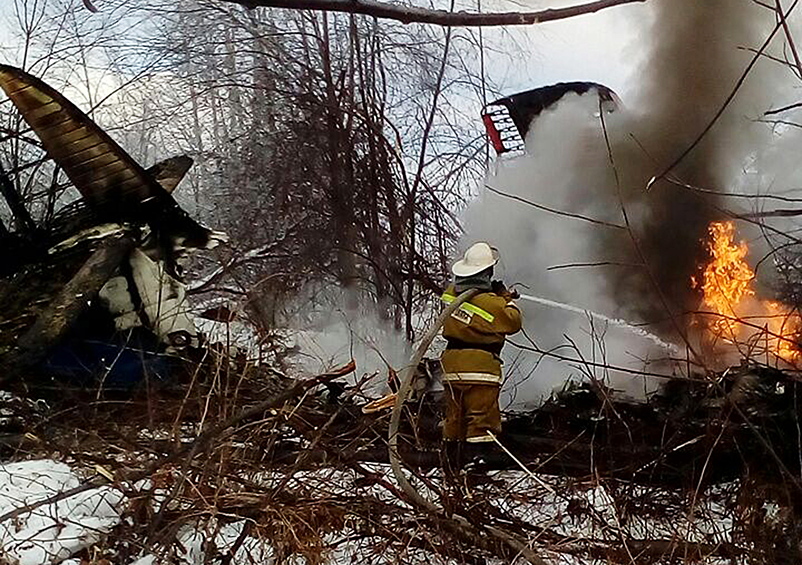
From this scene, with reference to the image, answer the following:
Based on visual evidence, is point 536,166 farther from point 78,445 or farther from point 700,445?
point 78,445

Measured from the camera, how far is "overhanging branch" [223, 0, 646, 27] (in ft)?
4.50

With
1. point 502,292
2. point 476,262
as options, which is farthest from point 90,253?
point 502,292

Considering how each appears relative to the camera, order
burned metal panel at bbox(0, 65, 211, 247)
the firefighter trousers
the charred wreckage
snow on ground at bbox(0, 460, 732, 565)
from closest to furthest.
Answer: snow on ground at bbox(0, 460, 732, 565), the charred wreckage, the firefighter trousers, burned metal panel at bbox(0, 65, 211, 247)

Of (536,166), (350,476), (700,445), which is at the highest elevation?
(536,166)

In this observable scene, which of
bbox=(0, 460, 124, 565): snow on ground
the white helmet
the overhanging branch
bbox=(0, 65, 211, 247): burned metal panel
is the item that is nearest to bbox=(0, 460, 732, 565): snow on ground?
bbox=(0, 460, 124, 565): snow on ground

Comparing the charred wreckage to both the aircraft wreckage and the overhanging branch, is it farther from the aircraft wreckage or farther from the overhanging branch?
the overhanging branch

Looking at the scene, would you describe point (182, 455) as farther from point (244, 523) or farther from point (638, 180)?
point (638, 180)

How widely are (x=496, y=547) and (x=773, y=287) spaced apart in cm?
517

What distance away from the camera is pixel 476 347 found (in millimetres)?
5355

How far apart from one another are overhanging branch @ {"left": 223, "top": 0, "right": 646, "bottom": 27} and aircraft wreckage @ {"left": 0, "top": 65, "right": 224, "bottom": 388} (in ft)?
18.9

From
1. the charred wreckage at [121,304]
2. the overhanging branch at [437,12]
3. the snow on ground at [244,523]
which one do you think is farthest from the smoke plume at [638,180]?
the overhanging branch at [437,12]

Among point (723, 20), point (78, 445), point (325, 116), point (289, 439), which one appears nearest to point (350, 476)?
point (289, 439)

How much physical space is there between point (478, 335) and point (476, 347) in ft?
0.37

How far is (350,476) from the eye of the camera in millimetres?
3980
